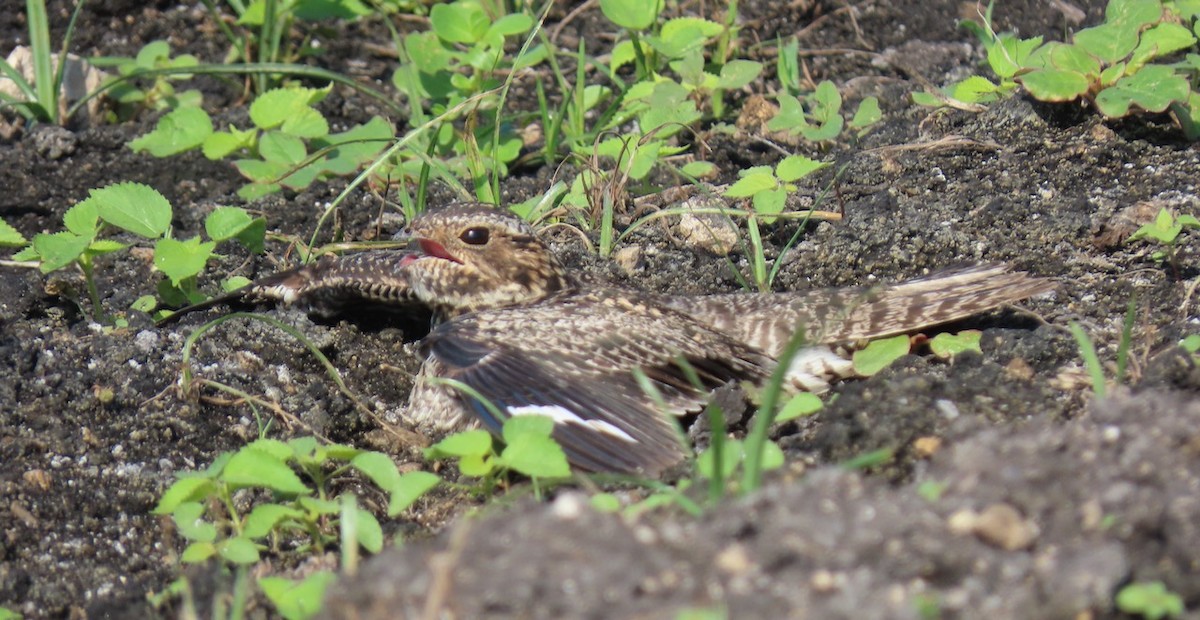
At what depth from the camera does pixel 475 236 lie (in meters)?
3.97

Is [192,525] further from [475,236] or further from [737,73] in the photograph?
[737,73]

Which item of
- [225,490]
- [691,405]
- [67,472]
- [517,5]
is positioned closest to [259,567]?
[225,490]

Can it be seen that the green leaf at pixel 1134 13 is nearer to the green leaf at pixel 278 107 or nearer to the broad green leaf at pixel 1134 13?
the broad green leaf at pixel 1134 13

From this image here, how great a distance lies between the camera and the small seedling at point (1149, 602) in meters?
1.84

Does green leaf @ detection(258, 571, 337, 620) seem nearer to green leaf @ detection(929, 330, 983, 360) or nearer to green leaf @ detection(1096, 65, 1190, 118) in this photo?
green leaf @ detection(929, 330, 983, 360)

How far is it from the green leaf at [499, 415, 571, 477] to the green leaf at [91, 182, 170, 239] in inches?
62.1

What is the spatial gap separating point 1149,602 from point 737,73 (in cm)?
317

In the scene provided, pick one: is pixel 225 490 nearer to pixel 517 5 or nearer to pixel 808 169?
pixel 808 169

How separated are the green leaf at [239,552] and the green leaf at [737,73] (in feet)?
8.66

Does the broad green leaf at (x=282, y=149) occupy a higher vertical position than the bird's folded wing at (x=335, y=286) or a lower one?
higher

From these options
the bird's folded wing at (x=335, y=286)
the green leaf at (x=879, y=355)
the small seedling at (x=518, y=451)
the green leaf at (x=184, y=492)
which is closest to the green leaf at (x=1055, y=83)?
the green leaf at (x=879, y=355)

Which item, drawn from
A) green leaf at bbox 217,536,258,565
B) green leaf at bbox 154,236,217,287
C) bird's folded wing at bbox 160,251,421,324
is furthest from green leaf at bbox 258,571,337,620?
bird's folded wing at bbox 160,251,421,324

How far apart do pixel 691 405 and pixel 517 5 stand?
8.17 feet

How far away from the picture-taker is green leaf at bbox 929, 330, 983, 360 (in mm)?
3546
